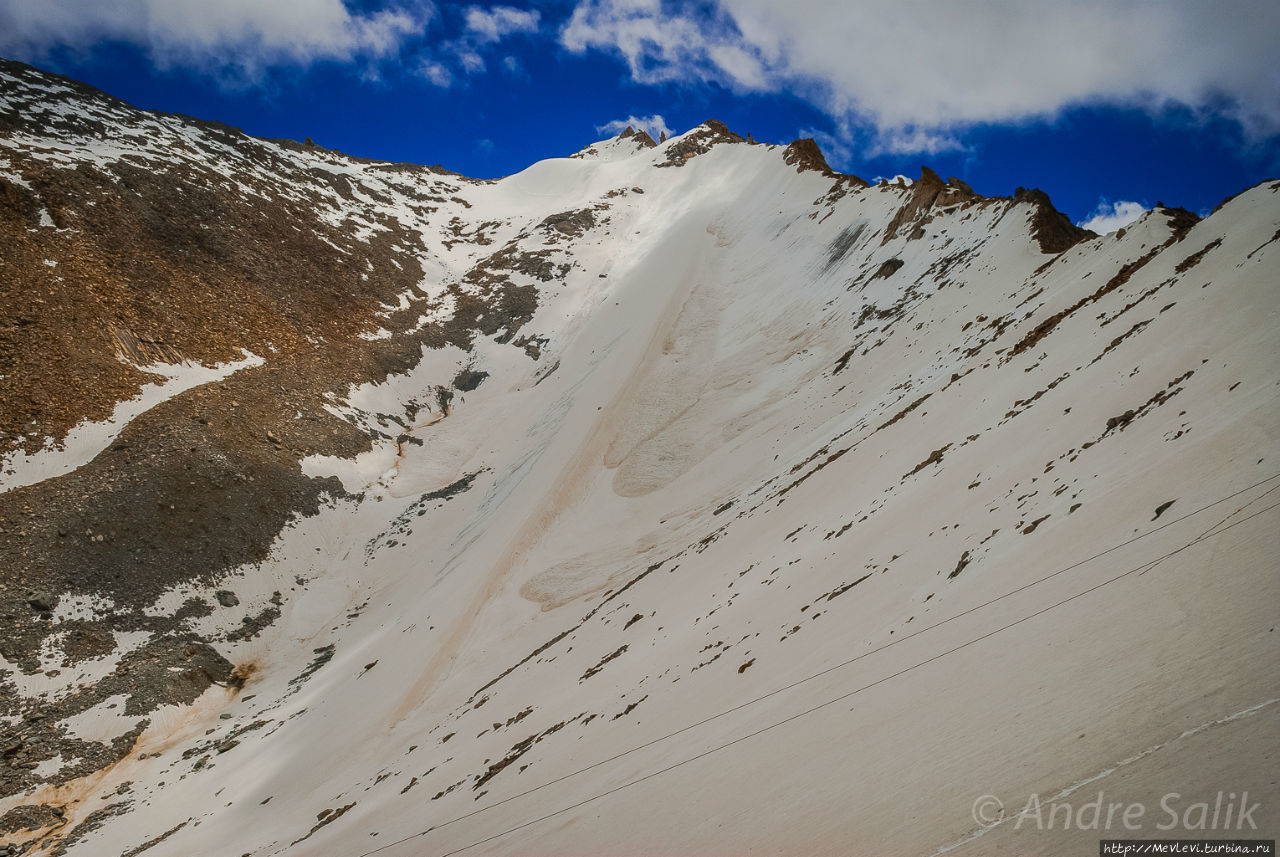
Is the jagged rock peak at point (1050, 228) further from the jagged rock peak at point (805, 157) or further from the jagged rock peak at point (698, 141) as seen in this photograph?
the jagged rock peak at point (698, 141)

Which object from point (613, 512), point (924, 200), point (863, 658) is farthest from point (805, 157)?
point (863, 658)

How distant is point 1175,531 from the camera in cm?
650

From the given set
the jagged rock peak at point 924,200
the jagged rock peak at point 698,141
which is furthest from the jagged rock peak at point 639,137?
the jagged rock peak at point 924,200

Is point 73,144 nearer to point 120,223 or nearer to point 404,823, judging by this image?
point 120,223

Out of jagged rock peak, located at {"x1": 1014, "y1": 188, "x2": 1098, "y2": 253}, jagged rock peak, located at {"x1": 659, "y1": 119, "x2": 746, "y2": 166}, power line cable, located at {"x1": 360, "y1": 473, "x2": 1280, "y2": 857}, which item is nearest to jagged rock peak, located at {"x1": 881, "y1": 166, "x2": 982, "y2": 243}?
jagged rock peak, located at {"x1": 1014, "y1": 188, "x2": 1098, "y2": 253}

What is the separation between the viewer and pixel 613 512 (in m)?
33.6

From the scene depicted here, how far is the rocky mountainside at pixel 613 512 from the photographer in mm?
6121

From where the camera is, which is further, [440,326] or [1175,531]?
[440,326]

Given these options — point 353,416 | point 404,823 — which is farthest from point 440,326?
point 404,823

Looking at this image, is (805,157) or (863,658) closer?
(863,658)

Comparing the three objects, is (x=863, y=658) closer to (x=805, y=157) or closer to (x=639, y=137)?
(x=805, y=157)

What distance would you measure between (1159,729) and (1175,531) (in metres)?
3.00

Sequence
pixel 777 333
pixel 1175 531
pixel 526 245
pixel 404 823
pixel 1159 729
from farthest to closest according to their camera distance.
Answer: pixel 526 245, pixel 777 333, pixel 404 823, pixel 1175 531, pixel 1159 729

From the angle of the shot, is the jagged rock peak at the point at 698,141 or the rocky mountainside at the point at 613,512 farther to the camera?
the jagged rock peak at the point at 698,141
